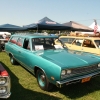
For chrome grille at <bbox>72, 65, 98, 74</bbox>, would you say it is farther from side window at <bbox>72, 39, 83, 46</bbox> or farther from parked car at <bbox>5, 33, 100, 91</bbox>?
side window at <bbox>72, 39, 83, 46</bbox>

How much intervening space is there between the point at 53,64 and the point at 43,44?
1.69m

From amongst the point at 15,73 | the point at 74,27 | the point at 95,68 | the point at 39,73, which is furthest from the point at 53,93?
the point at 74,27

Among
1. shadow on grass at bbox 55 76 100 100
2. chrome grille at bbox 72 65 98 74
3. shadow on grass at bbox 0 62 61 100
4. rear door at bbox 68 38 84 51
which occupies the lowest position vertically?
shadow on grass at bbox 55 76 100 100

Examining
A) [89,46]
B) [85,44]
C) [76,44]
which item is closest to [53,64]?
[89,46]

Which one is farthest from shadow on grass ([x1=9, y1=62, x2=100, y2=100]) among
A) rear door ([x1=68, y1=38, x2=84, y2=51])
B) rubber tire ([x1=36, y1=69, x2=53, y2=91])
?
rear door ([x1=68, y1=38, x2=84, y2=51])

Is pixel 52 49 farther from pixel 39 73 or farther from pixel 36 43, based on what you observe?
pixel 39 73

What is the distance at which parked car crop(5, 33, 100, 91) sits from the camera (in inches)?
158

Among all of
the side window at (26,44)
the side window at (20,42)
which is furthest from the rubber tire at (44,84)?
the side window at (20,42)

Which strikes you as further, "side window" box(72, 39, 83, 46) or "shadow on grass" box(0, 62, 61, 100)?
"side window" box(72, 39, 83, 46)

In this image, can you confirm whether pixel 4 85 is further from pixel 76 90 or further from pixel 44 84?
pixel 76 90

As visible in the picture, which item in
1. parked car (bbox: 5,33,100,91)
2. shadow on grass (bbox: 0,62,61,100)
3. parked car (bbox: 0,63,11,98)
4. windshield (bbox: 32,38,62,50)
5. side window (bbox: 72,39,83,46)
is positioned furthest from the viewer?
side window (bbox: 72,39,83,46)

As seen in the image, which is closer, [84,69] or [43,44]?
[84,69]

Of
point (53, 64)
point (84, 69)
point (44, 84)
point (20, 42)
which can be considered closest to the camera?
point (53, 64)

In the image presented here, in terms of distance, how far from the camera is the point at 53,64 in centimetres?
414
